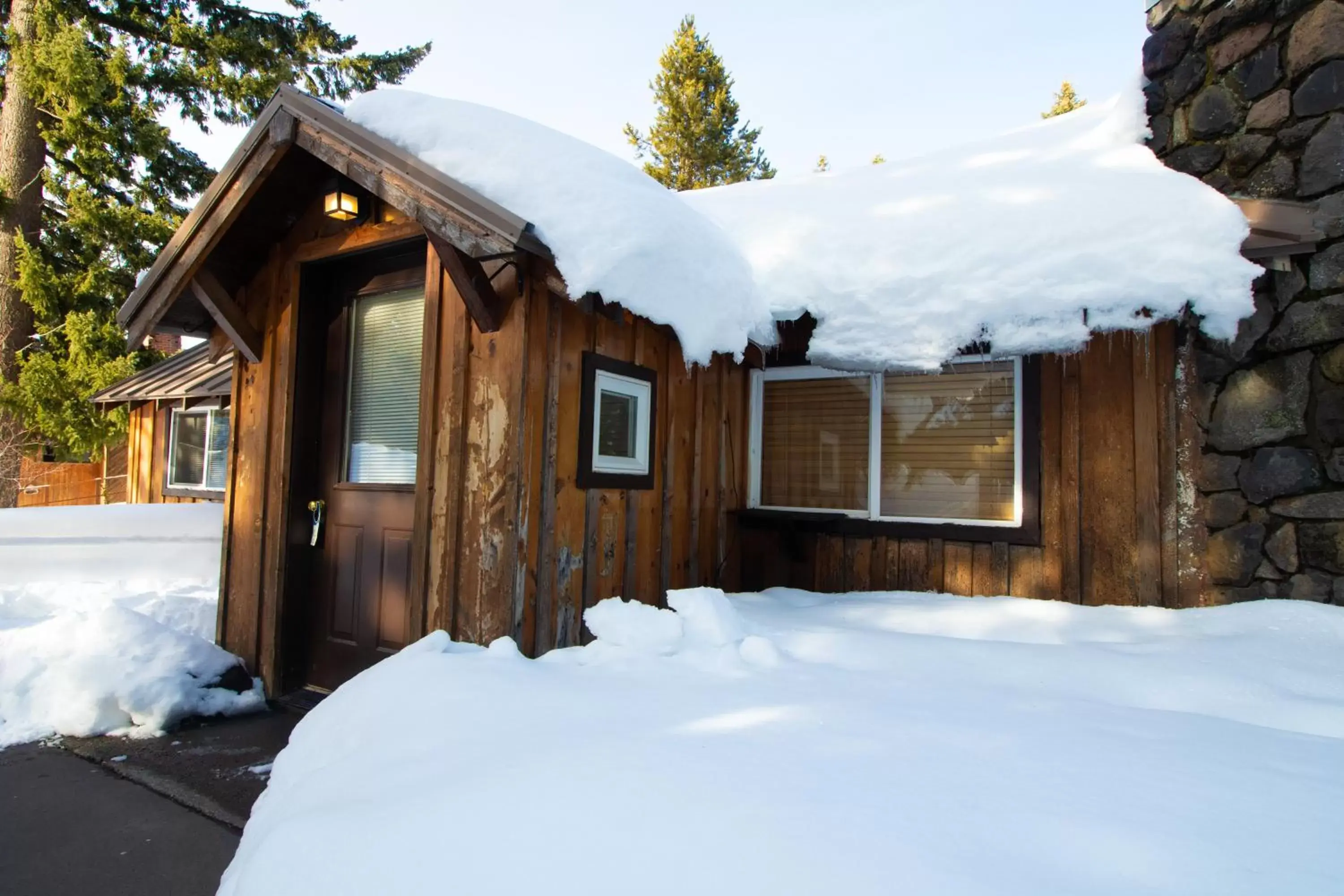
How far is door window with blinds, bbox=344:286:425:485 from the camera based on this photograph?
4.20 m

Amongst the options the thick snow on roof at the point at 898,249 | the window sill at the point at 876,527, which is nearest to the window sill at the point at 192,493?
the thick snow on roof at the point at 898,249

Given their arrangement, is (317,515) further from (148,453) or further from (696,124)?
(696,124)

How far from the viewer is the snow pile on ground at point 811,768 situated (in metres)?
1.42

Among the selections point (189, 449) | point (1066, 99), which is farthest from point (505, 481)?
point (1066, 99)

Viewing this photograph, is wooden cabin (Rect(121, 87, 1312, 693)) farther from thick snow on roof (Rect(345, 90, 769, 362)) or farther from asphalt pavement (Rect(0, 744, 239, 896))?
asphalt pavement (Rect(0, 744, 239, 896))

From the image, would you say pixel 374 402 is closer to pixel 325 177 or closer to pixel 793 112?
pixel 325 177

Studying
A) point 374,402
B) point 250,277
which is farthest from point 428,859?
point 250,277

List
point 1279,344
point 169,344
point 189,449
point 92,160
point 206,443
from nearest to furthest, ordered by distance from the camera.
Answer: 1. point 1279,344
2. point 206,443
3. point 189,449
4. point 92,160
5. point 169,344

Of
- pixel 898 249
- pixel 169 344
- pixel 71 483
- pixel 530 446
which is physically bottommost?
pixel 71 483

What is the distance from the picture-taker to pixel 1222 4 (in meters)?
4.01

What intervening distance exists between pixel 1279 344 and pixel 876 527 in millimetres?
2251

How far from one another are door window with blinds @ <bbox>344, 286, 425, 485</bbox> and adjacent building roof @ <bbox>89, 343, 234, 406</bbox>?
5.70m

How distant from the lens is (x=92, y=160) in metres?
11.1

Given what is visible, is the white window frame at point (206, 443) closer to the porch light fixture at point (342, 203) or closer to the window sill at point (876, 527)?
the porch light fixture at point (342, 203)
